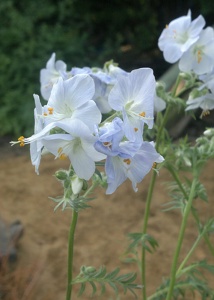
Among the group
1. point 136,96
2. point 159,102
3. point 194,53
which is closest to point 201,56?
point 194,53

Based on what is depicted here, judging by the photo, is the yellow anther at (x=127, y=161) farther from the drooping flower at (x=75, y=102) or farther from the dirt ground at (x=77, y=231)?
the dirt ground at (x=77, y=231)

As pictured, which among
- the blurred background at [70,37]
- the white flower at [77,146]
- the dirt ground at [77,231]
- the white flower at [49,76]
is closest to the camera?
the white flower at [77,146]

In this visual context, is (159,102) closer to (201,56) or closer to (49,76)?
(201,56)

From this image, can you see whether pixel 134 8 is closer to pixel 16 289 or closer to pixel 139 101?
pixel 16 289

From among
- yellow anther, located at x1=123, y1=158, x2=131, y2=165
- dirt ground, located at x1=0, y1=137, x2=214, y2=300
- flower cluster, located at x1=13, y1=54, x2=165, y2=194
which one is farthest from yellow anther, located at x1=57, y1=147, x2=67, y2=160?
dirt ground, located at x1=0, y1=137, x2=214, y2=300

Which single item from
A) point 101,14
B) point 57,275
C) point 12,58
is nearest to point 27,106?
→ point 12,58

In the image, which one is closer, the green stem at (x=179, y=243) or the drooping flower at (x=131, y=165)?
the drooping flower at (x=131, y=165)

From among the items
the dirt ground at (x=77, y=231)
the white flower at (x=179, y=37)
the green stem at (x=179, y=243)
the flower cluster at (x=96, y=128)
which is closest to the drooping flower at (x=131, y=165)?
the flower cluster at (x=96, y=128)

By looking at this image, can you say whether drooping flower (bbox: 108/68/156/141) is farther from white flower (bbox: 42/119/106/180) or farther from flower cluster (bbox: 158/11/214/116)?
flower cluster (bbox: 158/11/214/116)

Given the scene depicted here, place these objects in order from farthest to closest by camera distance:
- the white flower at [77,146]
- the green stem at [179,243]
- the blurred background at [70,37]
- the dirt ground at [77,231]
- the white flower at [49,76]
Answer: the blurred background at [70,37]
the dirt ground at [77,231]
the white flower at [49,76]
the green stem at [179,243]
the white flower at [77,146]
